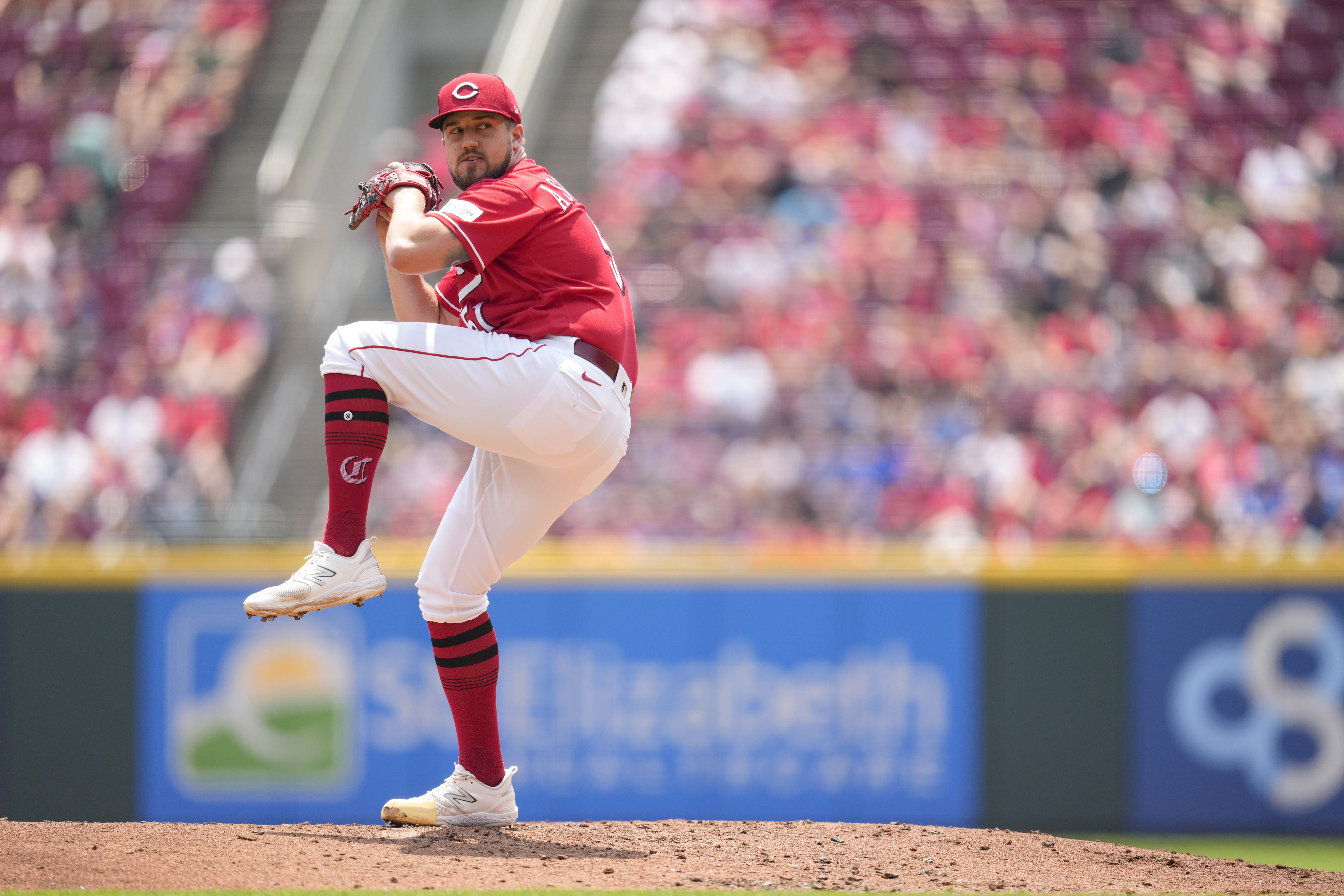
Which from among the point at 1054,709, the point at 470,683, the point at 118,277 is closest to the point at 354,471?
the point at 470,683

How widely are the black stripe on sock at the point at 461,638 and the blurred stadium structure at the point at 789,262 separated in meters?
4.73

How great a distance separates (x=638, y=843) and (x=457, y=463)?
5.67 metres

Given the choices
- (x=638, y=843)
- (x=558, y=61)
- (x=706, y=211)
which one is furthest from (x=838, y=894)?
(x=558, y=61)

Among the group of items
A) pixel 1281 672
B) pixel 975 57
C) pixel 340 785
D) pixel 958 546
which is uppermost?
pixel 975 57

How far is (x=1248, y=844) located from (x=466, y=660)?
526 cm

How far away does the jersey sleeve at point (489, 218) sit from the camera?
165 inches

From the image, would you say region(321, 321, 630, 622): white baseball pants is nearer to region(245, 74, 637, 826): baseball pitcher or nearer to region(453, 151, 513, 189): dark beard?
region(245, 74, 637, 826): baseball pitcher

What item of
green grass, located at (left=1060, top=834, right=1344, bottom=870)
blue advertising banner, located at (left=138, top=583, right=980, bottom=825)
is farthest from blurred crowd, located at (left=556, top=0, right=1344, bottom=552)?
green grass, located at (left=1060, top=834, right=1344, bottom=870)

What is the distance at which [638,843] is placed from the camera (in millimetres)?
4977

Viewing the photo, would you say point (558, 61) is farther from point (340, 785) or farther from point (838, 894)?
point (838, 894)

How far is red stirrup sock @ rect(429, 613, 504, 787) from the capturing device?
15.8ft

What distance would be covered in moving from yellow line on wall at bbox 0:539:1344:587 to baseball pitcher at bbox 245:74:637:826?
3.82 meters

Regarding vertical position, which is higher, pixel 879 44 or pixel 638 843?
pixel 879 44

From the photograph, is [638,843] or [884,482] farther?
[884,482]
